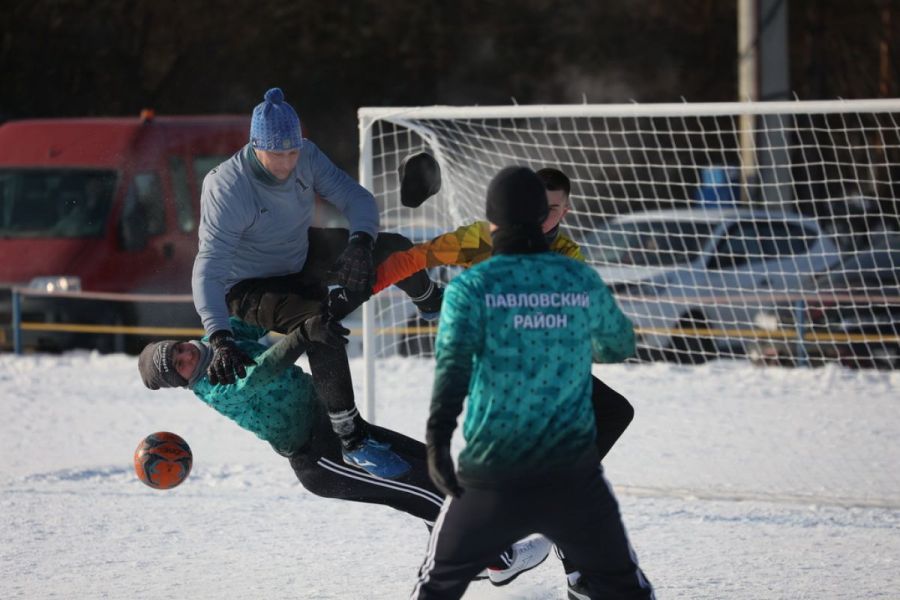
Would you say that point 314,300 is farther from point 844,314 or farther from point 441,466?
point 844,314

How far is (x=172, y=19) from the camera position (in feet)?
84.0

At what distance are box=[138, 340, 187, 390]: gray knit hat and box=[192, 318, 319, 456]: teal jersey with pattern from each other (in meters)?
0.15

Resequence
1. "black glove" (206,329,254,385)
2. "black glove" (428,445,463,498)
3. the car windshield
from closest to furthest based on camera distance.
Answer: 1. "black glove" (428,445,463,498)
2. "black glove" (206,329,254,385)
3. the car windshield

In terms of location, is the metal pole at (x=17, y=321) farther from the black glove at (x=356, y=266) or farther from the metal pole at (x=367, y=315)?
the black glove at (x=356, y=266)

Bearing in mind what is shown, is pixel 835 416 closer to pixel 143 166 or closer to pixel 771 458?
pixel 771 458

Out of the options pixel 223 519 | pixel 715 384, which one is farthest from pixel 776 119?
pixel 223 519

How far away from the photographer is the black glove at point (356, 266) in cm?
549

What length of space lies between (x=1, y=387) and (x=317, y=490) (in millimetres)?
6880

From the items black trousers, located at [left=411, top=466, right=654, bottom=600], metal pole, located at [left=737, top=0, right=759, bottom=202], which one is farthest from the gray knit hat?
metal pole, located at [left=737, top=0, right=759, bottom=202]

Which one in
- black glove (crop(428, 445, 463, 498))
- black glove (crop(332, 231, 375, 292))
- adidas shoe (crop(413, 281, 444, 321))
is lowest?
black glove (crop(428, 445, 463, 498))

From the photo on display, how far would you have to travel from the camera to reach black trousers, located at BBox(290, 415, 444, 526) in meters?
5.81

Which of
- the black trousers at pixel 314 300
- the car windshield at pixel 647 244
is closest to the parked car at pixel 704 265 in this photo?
the car windshield at pixel 647 244

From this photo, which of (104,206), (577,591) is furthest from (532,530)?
(104,206)

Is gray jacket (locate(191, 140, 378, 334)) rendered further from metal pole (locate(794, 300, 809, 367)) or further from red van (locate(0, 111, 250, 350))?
red van (locate(0, 111, 250, 350))
